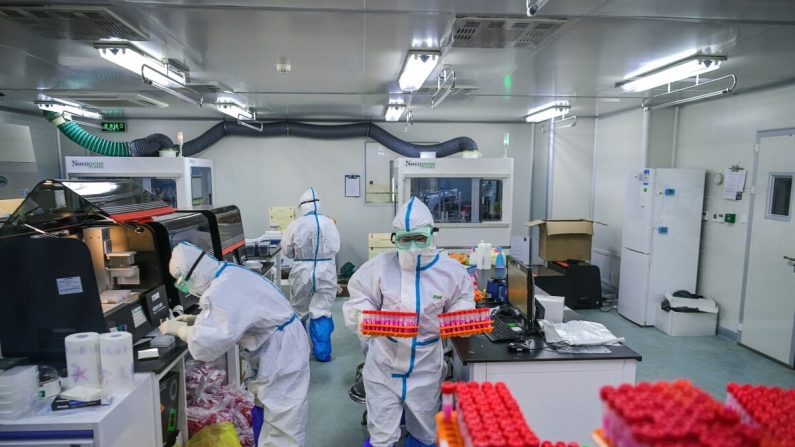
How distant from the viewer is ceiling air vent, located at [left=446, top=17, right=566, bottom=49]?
238cm

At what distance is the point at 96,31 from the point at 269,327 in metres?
→ 2.08

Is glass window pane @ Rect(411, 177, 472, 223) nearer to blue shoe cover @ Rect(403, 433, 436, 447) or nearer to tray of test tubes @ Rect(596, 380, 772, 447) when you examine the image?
blue shoe cover @ Rect(403, 433, 436, 447)

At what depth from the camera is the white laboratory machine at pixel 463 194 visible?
5.52m

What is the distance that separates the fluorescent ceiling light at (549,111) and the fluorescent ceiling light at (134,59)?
4.34m

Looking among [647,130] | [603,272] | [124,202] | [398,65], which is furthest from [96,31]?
[603,272]

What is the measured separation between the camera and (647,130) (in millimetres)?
5328

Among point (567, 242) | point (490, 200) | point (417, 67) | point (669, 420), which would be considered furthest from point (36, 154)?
point (669, 420)

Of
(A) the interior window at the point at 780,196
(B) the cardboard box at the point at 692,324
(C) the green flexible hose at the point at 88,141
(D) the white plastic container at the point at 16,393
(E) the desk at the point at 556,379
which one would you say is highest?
(C) the green flexible hose at the point at 88,141

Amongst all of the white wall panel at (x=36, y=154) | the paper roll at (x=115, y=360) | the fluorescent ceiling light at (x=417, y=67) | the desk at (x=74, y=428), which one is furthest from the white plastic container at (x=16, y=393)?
the white wall panel at (x=36, y=154)

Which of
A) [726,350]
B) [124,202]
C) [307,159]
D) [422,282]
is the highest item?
[307,159]

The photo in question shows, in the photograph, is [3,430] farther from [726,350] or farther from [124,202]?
[726,350]

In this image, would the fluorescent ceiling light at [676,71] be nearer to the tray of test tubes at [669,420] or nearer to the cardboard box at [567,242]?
the cardboard box at [567,242]

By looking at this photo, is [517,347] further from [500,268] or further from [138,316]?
[138,316]

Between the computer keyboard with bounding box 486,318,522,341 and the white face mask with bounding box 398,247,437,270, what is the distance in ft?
2.06
